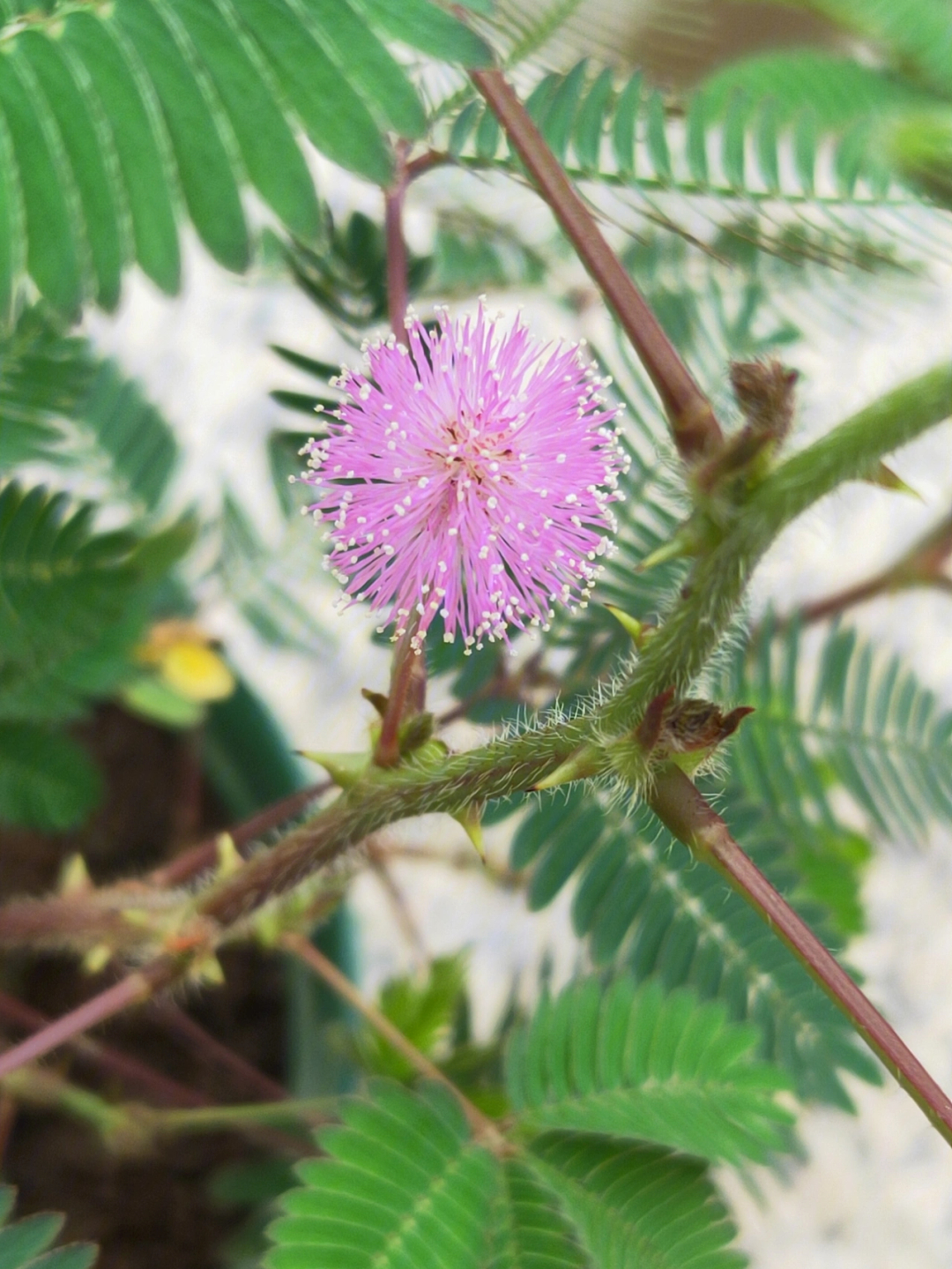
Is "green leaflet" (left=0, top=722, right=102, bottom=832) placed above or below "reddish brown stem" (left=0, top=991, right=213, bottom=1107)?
above

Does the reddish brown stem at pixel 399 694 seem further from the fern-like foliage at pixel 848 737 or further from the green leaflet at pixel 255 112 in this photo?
the fern-like foliage at pixel 848 737

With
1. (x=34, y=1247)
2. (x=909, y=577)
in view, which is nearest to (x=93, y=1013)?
(x=34, y=1247)

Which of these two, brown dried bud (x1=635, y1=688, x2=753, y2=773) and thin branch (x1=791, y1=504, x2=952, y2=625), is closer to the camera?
brown dried bud (x1=635, y1=688, x2=753, y2=773)

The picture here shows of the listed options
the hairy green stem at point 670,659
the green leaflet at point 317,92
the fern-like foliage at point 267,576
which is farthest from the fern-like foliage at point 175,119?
the fern-like foliage at point 267,576

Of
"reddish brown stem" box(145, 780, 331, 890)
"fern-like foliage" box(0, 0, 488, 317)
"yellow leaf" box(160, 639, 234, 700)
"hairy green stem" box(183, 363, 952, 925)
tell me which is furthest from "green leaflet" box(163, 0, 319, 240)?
"yellow leaf" box(160, 639, 234, 700)

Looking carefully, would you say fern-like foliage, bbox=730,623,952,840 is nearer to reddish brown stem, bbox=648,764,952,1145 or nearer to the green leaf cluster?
the green leaf cluster

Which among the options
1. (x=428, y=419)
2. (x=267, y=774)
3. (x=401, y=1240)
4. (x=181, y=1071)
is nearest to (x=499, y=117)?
(x=428, y=419)

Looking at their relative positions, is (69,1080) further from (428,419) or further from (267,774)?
(428,419)
